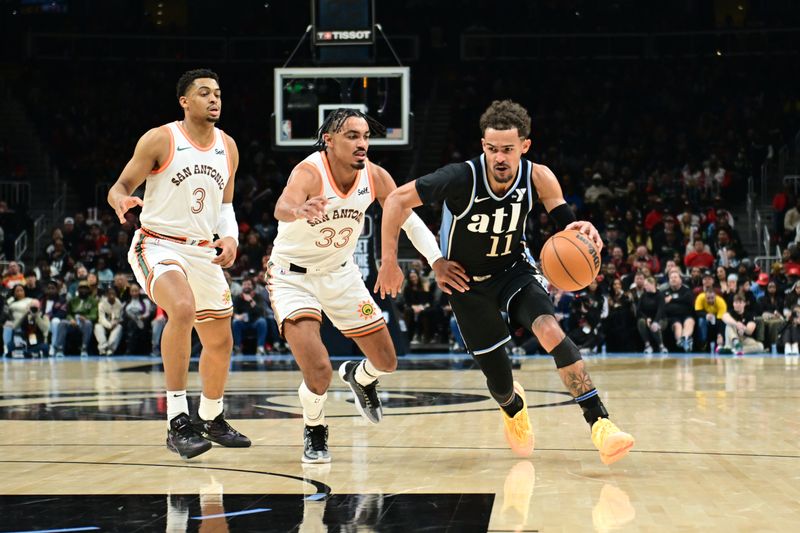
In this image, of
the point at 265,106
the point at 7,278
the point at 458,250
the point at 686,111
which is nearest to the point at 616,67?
the point at 686,111

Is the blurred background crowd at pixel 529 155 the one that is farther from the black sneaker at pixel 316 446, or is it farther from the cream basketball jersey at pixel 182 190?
the black sneaker at pixel 316 446

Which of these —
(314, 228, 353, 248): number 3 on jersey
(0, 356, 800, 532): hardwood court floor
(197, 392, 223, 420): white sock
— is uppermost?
(314, 228, 353, 248): number 3 on jersey

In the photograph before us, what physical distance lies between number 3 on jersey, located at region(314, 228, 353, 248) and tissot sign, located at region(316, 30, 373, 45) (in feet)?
27.9

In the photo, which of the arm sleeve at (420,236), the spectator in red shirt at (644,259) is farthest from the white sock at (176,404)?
the spectator in red shirt at (644,259)

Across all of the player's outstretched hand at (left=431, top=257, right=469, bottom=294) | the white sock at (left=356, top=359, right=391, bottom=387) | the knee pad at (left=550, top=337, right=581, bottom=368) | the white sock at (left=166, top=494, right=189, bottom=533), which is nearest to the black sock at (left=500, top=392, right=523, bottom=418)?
the knee pad at (left=550, top=337, right=581, bottom=368)

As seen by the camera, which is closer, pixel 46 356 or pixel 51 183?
pixel 46 356

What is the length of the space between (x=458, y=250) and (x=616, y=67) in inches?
807

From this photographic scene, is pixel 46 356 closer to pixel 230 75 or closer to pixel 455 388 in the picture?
pixel 455 388

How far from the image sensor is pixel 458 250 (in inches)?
246

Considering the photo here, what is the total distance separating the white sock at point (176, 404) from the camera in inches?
246

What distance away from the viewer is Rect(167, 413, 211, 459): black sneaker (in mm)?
6027

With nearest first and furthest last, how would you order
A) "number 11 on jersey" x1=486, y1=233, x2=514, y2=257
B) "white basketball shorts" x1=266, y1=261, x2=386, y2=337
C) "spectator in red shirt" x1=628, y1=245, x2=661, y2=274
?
1. "number 11 on jersey" x1=486, y1=233, x2=514, y2=257
2. "white basketball shorts" x1=266, y1=261, x2=386, y2=337
3. "spectator in red shirt" x1=628, y1=245, x2=661, y2=274

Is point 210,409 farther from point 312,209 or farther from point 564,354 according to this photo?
point 564,354

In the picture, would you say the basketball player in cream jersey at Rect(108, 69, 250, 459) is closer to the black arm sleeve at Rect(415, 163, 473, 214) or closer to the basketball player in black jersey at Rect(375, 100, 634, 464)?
the basketball player in black jersey at Rect(375, 100, 634, 464)
